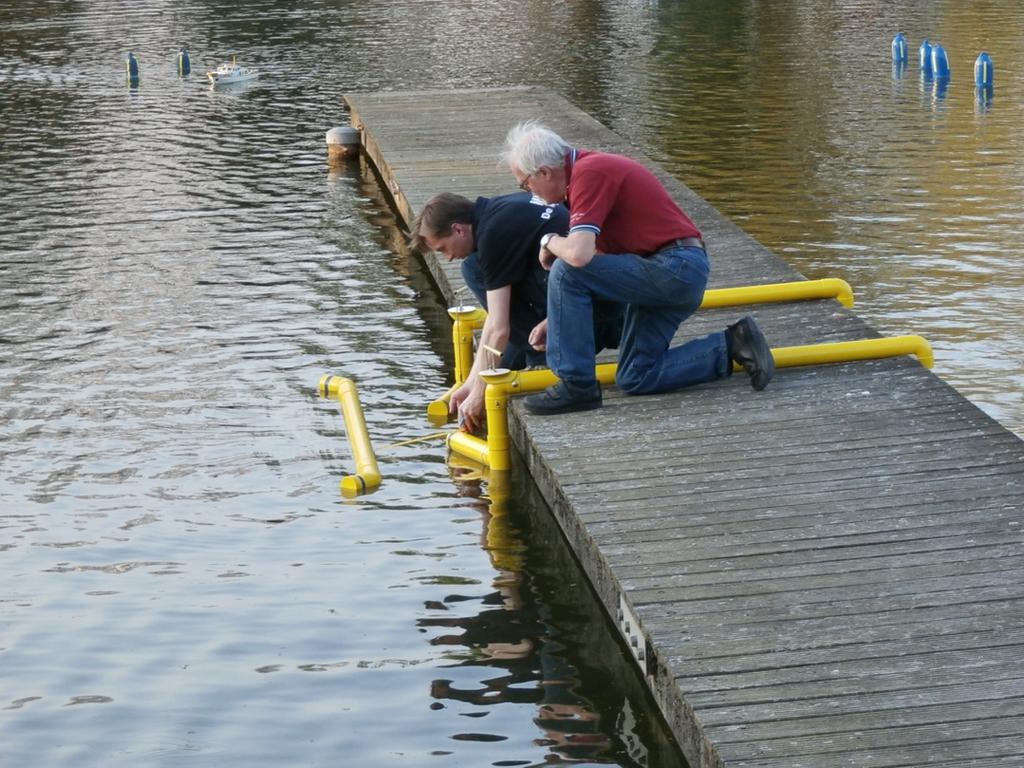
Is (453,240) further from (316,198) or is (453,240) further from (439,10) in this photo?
(439,10)

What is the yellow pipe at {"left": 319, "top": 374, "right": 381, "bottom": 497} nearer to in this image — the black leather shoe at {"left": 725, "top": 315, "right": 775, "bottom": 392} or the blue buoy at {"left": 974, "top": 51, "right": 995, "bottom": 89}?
the black leather shoe at {"left": 725, "top": 315, "right": 775, "bottom": 392}

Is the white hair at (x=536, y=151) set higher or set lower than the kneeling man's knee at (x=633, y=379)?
higher

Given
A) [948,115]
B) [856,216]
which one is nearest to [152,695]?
[856,216]

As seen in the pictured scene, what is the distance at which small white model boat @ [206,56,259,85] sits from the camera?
2409 centimetres

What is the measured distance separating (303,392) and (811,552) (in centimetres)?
457

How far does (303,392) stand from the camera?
951cm

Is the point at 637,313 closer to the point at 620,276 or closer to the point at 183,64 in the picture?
the point at 620,276

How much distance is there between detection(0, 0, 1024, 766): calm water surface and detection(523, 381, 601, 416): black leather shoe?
56cm

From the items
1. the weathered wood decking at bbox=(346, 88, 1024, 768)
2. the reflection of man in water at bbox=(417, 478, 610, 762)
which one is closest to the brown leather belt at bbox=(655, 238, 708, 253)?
the weathered wood decking at bbox=(346, 88, 1024, 768)

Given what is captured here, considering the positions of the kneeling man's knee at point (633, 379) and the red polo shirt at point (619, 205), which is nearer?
the red polo shirt at point (619, 205)

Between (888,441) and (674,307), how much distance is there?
1.23 meters

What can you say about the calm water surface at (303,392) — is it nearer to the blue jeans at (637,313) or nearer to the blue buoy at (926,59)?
the blue buoy at (926,59)

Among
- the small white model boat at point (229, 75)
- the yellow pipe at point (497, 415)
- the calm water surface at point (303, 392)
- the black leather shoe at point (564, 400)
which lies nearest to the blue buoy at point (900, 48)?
the calm water surface at point (303, 392)

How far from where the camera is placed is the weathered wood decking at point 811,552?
14.9 feet
